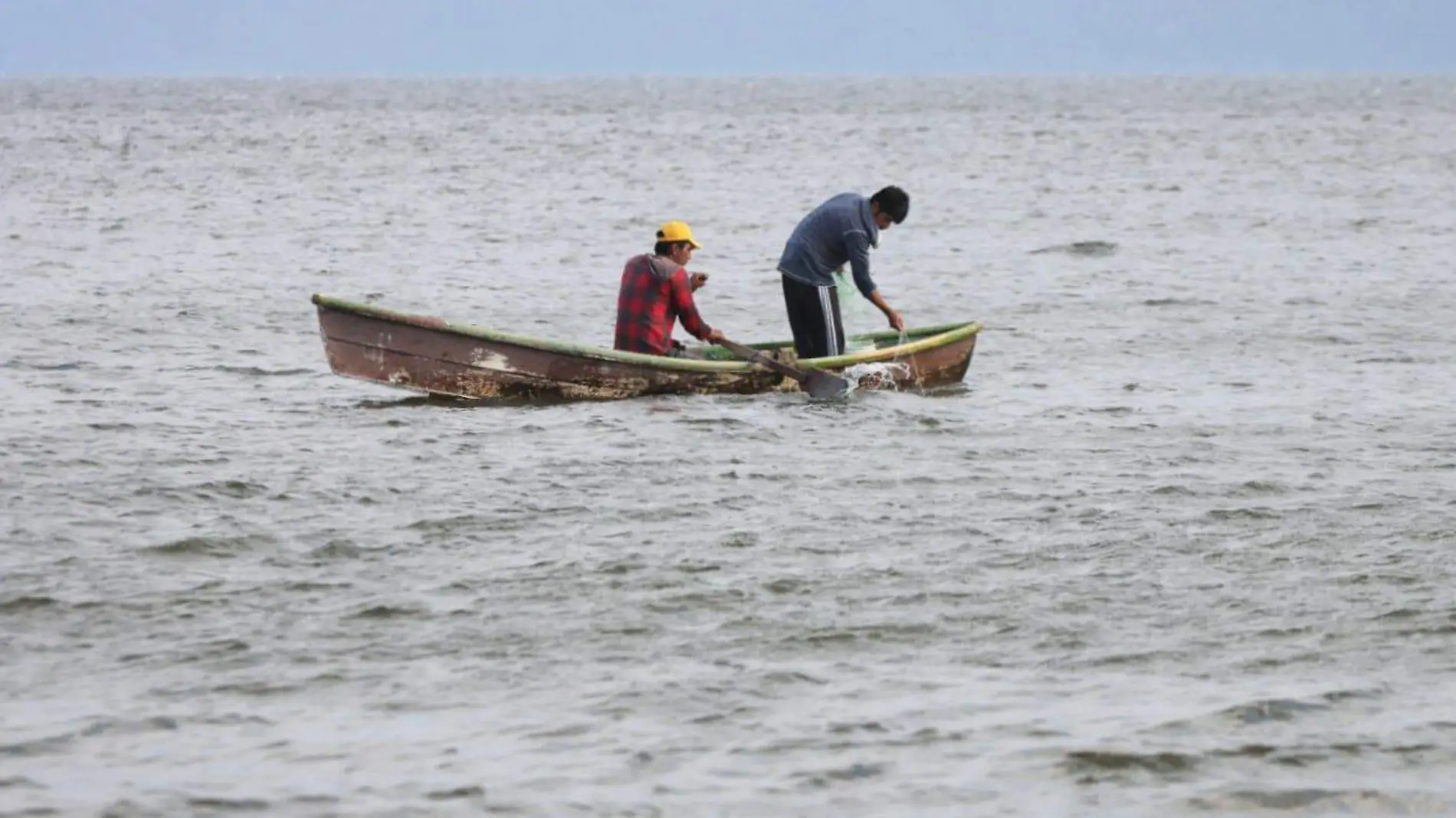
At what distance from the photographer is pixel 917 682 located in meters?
8.31

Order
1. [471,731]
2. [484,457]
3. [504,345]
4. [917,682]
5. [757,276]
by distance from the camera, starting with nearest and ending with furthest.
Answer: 1. [471,731]
2. [917,682]
3. [484,457]
4. [504,345]
5. [757,276]

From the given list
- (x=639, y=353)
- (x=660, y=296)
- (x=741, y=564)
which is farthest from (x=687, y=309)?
(x=741, y=564)

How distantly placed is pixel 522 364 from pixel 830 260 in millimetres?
2317

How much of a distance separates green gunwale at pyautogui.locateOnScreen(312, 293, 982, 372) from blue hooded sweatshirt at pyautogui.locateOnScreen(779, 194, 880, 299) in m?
0.59

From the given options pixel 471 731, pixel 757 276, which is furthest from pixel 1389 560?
pixel 757 276

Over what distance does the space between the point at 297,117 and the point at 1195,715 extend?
88617 mm

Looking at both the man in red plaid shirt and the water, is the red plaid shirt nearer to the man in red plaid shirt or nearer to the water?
the man in red plaid shirt

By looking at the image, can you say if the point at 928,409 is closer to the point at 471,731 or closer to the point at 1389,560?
the point at 1389,560

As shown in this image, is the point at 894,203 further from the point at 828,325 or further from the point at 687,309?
the point at 687,309

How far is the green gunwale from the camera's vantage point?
45.7 ft

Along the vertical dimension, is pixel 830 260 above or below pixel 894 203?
below

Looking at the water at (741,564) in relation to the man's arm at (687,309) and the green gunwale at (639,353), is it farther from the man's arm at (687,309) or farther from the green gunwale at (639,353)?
the man's arm at (687,309)

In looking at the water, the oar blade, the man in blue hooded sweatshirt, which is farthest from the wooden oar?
the man in blue hooded sweatshirt

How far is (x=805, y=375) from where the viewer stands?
14.9 m
